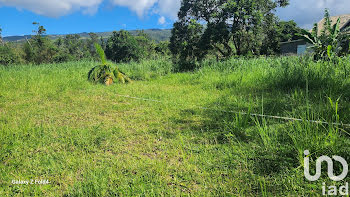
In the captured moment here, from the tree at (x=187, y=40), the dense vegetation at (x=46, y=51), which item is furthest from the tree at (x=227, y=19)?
the dense vegetation at (x=46, y=51)

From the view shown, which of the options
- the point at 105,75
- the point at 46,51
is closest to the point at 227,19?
the point at 105,75

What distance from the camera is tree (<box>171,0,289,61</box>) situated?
1132 cm

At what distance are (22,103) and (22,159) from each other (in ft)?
9.84

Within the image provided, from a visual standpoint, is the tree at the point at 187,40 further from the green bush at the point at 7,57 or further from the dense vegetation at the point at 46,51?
the green bush at the point at 7,57

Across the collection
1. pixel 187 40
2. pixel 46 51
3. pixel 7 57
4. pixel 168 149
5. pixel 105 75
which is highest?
pixel 46 51

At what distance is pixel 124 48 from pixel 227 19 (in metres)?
29.3

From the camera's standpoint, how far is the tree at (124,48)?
37594 mm

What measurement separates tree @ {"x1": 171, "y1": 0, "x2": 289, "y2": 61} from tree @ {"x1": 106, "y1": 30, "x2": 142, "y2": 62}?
25.0 meters

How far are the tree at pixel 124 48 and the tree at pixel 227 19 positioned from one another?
25.0 metres

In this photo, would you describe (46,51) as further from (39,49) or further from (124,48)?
(124,48)

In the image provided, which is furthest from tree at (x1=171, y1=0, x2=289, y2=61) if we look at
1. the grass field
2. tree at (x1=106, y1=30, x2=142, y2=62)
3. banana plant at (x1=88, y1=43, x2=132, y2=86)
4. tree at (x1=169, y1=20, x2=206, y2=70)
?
tree at (x1=106, y1=30, x2=142, y2=62)

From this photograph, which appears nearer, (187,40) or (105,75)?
(105,75)

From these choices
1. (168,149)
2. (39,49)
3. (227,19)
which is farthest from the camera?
(39,49)

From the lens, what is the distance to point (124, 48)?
3781cm
